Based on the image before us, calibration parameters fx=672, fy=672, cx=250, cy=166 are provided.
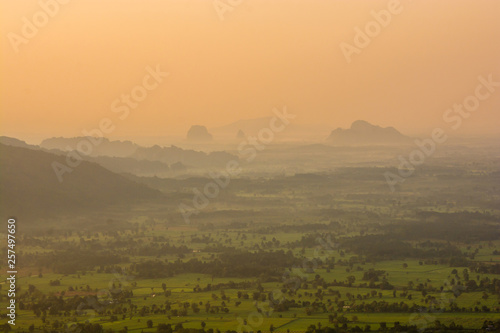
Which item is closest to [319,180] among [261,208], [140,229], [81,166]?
[261,208]

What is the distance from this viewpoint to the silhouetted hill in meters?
102

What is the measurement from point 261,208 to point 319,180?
40.2m

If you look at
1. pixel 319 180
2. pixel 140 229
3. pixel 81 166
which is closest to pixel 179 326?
pixel 140 229

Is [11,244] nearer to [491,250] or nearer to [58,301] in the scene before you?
[58,301]

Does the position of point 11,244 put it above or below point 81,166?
below

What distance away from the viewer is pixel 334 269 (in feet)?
209

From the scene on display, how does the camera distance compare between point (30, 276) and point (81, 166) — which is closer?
point (30, 276)

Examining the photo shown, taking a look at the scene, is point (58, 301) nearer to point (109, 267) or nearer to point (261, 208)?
point (109, 267)

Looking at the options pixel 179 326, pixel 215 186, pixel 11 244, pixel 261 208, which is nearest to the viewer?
pixel 179 326

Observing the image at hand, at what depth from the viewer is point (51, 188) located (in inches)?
4281

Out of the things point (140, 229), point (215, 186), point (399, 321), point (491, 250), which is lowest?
point (399, 321)

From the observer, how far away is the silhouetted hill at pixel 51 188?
333 feet

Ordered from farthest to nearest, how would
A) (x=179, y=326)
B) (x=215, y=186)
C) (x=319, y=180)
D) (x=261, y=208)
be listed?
(x=319, y=180), (x=215, y=186), (x=261, y=208), (x=179, y=326)

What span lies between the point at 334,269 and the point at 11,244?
34.2 metres
